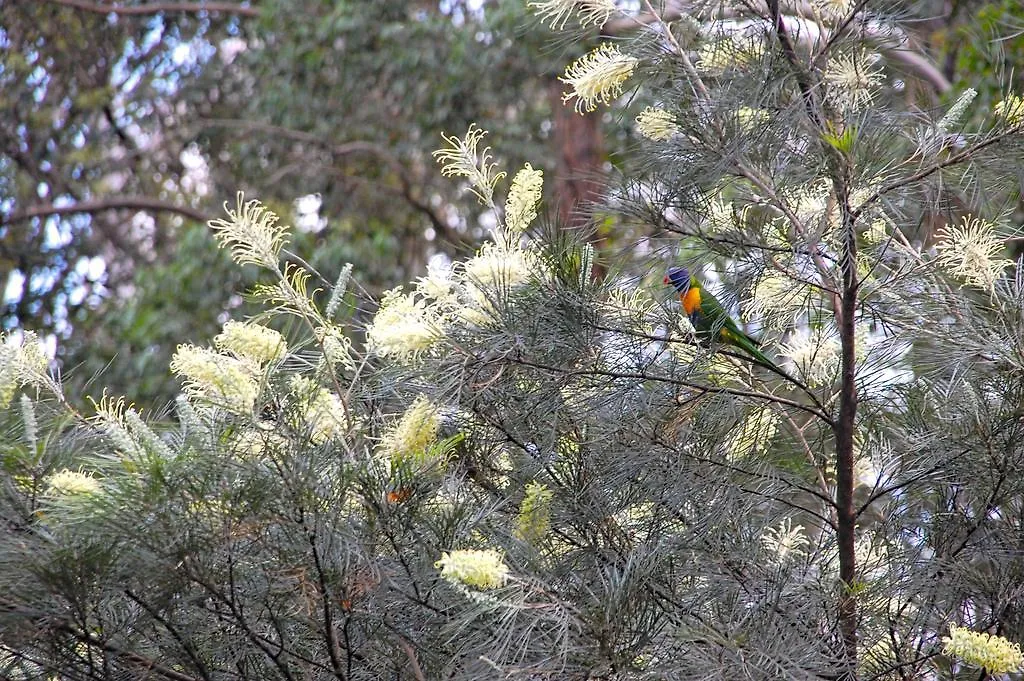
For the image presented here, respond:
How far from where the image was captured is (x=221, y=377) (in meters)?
1.66

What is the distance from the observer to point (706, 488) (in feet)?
6.41

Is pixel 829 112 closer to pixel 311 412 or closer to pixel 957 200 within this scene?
pixel 957 200

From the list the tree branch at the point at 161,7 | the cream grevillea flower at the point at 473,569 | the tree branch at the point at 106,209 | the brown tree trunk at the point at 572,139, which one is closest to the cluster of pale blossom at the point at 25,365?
the cream grevillea flower at the point at 473,569

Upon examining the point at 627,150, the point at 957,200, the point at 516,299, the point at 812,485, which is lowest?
the point at 812,485

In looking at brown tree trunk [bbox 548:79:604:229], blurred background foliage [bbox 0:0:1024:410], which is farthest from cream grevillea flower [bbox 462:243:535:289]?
brown tree trunk [bbox 548:79:604:229]

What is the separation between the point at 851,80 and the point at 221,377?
1222 millimetres

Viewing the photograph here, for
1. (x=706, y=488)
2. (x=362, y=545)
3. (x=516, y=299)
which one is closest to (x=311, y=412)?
(x=362, y=545)

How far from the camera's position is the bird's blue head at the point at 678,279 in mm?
2111

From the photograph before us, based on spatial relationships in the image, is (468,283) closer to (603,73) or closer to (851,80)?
(603,73)

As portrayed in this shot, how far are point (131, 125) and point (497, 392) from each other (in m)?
6.34

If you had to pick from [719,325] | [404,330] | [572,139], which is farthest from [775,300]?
[572,139]

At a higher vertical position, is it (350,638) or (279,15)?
(279,15)

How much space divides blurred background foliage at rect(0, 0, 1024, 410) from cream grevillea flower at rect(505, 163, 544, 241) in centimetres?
326

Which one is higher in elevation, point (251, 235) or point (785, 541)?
point (251, 235)
